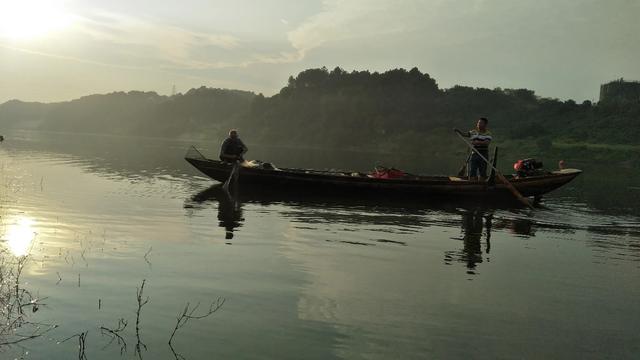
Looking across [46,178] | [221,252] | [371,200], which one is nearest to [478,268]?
[221,252]

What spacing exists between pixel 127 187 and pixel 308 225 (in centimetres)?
1235

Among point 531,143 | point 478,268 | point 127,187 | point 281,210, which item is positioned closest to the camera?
point 478,268

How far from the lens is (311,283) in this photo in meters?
10.3

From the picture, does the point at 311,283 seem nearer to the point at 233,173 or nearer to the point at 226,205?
the point at 226,205

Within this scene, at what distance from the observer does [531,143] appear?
11031cm

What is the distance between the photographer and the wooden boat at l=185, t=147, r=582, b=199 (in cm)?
2358

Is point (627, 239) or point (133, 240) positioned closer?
point (133, 240)

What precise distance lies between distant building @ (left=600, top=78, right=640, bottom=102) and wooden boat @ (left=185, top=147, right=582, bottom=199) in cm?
13473

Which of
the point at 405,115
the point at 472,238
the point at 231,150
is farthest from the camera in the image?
the point at 405,115

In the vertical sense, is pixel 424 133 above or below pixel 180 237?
above

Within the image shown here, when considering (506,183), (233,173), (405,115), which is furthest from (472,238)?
(405,115)

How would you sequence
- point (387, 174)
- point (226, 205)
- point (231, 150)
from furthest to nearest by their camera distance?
1. point (231, 150)
2. point (387, 174)
3. point (226, 205)

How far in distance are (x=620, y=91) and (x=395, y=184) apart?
152m

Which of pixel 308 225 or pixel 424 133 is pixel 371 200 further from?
pixel 424 133
